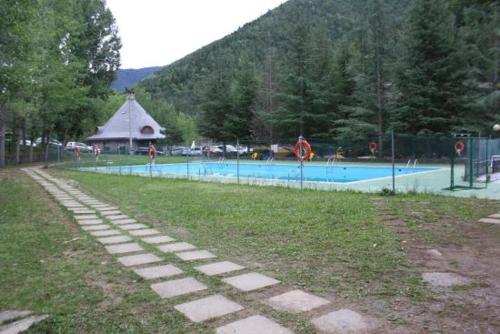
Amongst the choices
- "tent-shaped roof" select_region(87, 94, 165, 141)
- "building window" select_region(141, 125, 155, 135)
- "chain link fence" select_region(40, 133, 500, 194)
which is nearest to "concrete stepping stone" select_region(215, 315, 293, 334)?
"chain link fence" select_region(40, 133, 500, 194)

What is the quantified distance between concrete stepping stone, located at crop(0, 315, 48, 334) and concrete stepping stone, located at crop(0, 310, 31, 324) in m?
0.09

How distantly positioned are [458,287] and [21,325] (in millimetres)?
3283

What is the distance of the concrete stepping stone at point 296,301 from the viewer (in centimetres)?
312

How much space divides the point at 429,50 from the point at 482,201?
18.2m

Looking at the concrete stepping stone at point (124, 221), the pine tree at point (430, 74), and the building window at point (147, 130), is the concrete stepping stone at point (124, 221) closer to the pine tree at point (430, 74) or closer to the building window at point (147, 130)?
the pine tree at point (430, 74)

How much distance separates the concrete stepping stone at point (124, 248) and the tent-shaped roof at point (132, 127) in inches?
1937

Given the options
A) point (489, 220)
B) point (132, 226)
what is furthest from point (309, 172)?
point (132, 226)

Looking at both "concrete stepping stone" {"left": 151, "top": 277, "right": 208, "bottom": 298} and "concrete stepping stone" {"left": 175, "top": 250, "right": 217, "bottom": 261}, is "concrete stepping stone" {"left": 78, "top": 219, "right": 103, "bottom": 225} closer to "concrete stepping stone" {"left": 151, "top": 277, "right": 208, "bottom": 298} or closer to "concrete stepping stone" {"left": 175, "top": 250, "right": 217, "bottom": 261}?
"concrete stepping stone" {"left": 175, "top": 250, "right": 217, "bottom": 261}

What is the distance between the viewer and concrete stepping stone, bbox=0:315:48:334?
2.82 meters

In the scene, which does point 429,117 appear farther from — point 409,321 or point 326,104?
point 409,321

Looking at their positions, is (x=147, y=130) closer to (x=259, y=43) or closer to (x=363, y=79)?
(x=259, y=43)

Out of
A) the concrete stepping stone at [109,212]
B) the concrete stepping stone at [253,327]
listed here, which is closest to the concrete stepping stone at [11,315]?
the concrete stepping stone at [253,327]

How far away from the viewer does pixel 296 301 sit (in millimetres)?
3244

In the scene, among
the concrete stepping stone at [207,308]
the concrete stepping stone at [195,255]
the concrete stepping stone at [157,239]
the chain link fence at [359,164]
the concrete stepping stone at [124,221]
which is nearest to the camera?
the concrete stepping stone at [207,308]
